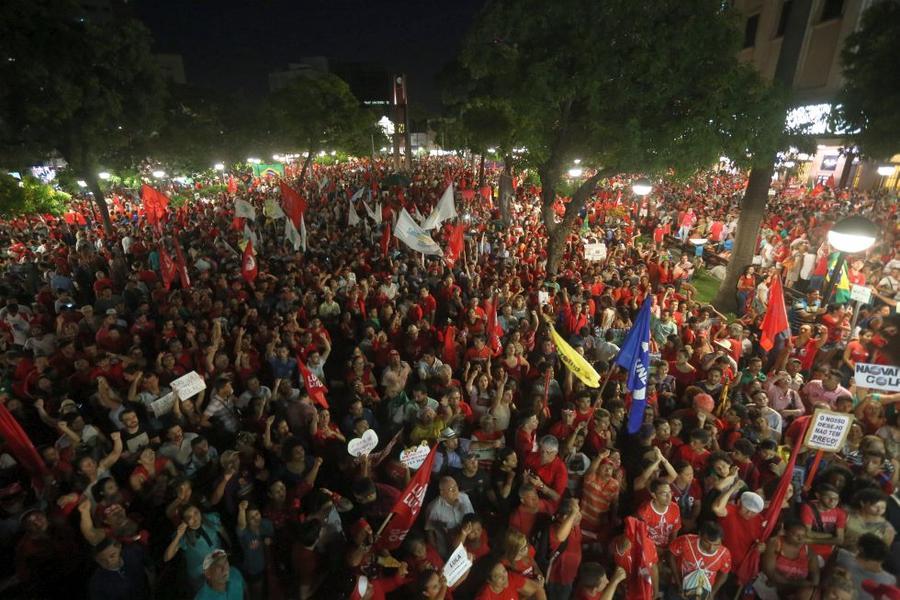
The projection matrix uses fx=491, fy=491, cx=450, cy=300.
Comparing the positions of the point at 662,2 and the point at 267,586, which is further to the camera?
the point at 662,2

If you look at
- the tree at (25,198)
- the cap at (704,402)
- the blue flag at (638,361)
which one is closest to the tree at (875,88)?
the cap at (704,402)

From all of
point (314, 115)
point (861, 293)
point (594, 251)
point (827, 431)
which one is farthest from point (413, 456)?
point (314, 115)

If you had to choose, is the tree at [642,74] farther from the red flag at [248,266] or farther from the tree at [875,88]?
the red flag at [248,266]

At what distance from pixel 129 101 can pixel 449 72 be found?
1603cm

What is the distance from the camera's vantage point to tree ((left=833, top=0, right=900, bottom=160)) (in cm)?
1020

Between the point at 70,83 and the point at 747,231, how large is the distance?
63.4 ft

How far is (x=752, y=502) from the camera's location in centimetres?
430

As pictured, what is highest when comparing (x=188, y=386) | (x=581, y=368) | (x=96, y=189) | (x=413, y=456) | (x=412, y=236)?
(x=96, y=189)

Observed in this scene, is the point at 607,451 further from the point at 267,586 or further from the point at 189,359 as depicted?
the point at 189,359

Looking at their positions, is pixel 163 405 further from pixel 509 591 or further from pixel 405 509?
pixel 509 591

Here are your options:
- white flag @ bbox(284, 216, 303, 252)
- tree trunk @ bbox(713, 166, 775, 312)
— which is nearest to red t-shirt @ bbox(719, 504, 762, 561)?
tree trunk @ bbox(713, 166, 775, 312)

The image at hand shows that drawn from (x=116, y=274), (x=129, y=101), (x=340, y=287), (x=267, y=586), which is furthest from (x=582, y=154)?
(x=129, y=101)

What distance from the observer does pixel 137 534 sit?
13.7ft

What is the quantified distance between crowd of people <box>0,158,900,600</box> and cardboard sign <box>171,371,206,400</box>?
26mm
